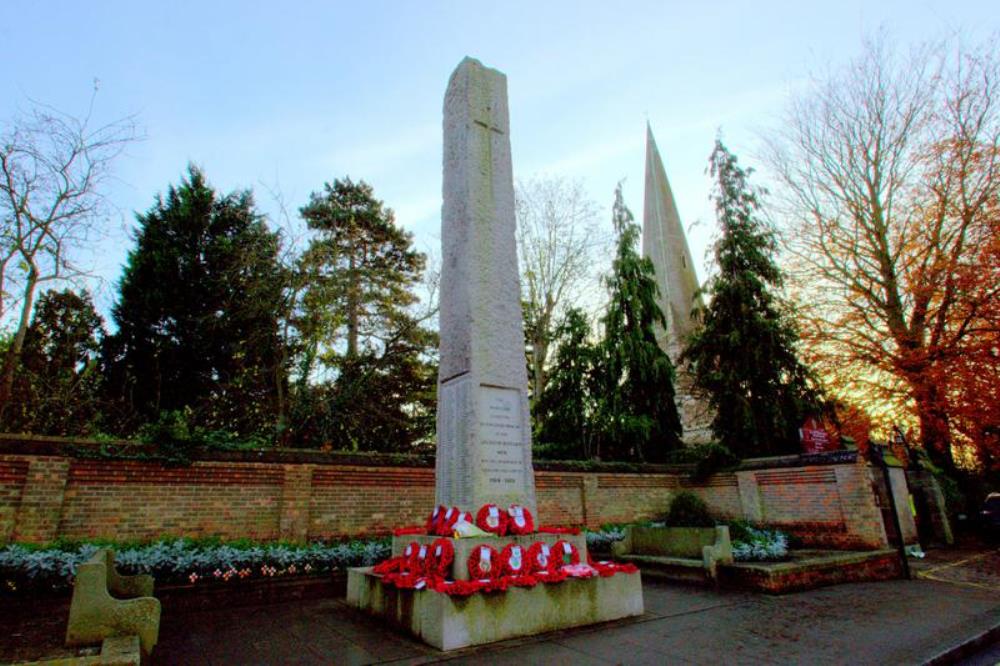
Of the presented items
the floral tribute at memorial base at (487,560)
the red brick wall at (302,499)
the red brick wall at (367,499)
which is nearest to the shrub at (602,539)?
the red brick wall at (302,499)

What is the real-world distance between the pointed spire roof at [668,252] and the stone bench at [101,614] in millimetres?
24597

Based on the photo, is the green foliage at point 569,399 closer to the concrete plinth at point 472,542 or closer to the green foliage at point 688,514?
the green foliage at point 688,514

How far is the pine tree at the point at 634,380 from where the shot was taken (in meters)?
15.9

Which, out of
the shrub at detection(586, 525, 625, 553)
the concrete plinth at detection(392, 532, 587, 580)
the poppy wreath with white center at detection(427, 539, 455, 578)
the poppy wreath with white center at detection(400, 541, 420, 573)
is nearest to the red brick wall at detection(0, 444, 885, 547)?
the shrub at detection(586, 525, 625, 553)

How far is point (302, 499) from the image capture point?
7.74 metres

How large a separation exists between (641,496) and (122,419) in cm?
1456

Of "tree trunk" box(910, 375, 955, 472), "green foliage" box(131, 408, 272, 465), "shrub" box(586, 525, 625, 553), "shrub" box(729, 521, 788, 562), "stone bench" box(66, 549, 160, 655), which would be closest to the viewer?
"stone bench" box(66, 549, 160, 655)

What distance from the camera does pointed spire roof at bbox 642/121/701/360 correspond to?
93.2ft

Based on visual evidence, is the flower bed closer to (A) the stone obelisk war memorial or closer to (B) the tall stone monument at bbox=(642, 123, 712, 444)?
(A) the stone obelisk war memorial

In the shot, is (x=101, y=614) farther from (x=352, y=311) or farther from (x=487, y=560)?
(x=352, y=311)

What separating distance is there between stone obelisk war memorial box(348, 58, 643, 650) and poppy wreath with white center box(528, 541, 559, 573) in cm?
1

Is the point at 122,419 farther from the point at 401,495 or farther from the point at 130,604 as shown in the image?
the point at 130,604

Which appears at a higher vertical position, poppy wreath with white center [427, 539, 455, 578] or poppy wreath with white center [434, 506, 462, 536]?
poppy wreath with white center [434, 506, 462, 536]

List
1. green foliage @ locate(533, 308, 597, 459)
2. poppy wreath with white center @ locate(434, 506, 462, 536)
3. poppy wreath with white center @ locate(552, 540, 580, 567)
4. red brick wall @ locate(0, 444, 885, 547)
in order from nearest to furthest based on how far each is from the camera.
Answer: poppy wreath with white center @ locate(434, 506, 462, 536)
poppy wreath with white center @ locate(552, 540, 580, 567)
red brick wall @ locate(0, 444, 885, 547)
green foliage @ locate(533, 308, 597, 459)
